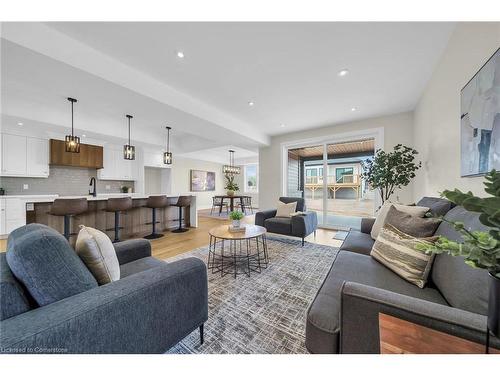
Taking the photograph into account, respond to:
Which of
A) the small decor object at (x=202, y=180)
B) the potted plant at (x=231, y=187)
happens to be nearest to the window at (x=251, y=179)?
the small decor object at (x=202, y=180)

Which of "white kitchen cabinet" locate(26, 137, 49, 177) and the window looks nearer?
"white kitchen cabinet" locate(26, 137, 49, 177)

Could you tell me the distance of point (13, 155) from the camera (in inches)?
150

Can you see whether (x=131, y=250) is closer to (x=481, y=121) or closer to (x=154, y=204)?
(x=154, y=204)

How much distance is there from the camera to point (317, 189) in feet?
16.9

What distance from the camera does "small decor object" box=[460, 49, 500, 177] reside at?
117cm

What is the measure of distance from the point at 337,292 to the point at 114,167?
6.17 metres

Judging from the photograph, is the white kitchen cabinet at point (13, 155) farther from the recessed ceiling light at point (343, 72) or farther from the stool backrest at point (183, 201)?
the recessed ceiling light at point (343, 72)

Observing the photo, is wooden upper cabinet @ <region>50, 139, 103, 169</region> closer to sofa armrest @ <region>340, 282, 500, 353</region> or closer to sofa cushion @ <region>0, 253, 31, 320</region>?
sofa cushion @ <region>0, 253, 31, 320</region>

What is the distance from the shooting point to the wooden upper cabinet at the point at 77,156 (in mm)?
4254

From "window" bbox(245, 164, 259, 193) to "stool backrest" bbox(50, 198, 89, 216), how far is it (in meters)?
6.89

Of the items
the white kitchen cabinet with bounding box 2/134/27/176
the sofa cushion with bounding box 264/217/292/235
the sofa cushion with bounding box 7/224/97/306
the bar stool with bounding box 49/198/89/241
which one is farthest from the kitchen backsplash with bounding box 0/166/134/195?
the sofa cushion with bounding box 7/224/97/306

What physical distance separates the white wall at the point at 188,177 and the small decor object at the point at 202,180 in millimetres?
168
